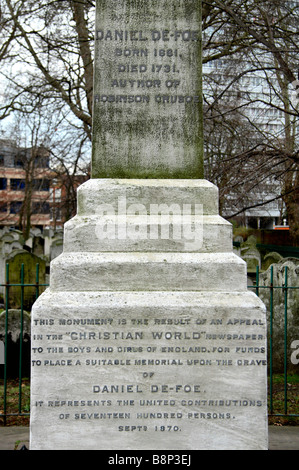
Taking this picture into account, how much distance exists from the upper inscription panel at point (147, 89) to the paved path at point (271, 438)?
268 cm

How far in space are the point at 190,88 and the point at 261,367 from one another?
2140mm

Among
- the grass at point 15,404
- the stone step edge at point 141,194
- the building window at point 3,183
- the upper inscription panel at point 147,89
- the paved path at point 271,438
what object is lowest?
the grass at point 15,404

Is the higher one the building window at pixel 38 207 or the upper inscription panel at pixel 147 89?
the upper inscription panel at pixel 147 89

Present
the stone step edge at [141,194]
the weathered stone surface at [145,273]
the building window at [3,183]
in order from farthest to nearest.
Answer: the building window at [3,183] → the stone step edge at [141,194] → the weathered stone surface at [145,273]

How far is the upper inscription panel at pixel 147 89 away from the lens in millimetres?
3764

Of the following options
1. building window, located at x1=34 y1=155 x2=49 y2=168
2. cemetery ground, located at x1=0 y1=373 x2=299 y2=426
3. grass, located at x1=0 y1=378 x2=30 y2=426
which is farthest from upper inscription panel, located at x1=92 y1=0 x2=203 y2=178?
building window, located at x1=34 y1=155 x2=49 y2=168

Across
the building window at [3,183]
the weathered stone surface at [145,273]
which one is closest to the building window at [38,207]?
the building window at [3,183]

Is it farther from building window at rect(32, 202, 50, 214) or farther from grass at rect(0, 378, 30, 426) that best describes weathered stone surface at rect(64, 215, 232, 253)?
building window at rect(32, 202, 50, 214)

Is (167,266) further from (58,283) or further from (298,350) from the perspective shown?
(298,350)

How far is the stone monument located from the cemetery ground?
99.2 inches

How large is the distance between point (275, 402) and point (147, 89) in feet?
15.4

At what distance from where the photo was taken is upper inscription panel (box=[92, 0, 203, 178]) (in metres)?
3.76

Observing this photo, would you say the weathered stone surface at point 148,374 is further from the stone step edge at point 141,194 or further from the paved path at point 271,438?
the paved path at point 271,438

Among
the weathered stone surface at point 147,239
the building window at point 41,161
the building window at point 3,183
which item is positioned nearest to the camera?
the weathered stone surface at point 147,239
